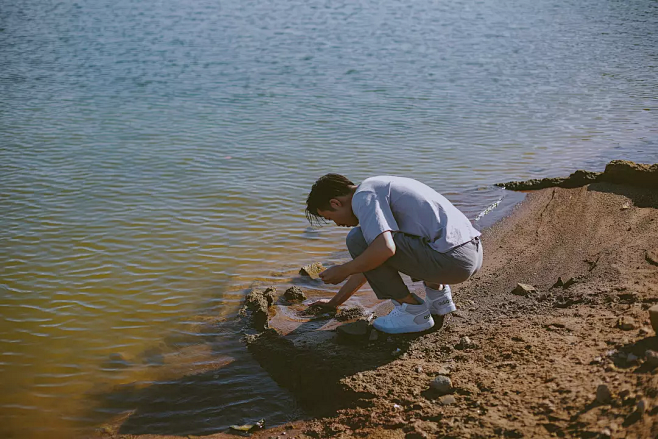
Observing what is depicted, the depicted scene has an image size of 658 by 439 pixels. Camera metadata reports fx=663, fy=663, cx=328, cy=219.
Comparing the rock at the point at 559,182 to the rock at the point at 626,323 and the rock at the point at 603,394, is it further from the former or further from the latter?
the rock at the point at 603,394

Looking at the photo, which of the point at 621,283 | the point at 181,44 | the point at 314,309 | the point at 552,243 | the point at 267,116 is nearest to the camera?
the point at 621,283

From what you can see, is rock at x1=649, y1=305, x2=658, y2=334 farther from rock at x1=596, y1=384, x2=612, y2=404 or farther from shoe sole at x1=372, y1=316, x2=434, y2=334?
shoe sole at x1=372, y1=316, x2=434, y2=334

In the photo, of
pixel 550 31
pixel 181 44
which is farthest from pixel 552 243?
pixel 550 31

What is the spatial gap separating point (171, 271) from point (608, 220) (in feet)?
11.1

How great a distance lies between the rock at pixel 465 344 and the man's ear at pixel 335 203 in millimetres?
969

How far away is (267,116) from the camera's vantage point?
9695mm

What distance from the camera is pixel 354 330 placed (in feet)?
12.3

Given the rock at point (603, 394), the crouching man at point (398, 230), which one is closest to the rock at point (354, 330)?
the crouching man at point (398, 230)

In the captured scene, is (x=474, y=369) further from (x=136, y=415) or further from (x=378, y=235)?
(x=136, y=415)

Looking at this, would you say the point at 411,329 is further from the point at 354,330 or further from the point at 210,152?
the point at 210,152

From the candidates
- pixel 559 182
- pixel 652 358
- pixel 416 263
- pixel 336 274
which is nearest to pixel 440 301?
pixel 416 263

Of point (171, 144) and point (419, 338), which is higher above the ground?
point (171, 144)

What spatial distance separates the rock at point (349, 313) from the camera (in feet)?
13.7

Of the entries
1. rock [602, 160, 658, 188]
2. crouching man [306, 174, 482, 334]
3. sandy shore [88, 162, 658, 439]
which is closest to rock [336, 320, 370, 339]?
sandy shore [88, 162, 658, 439]
